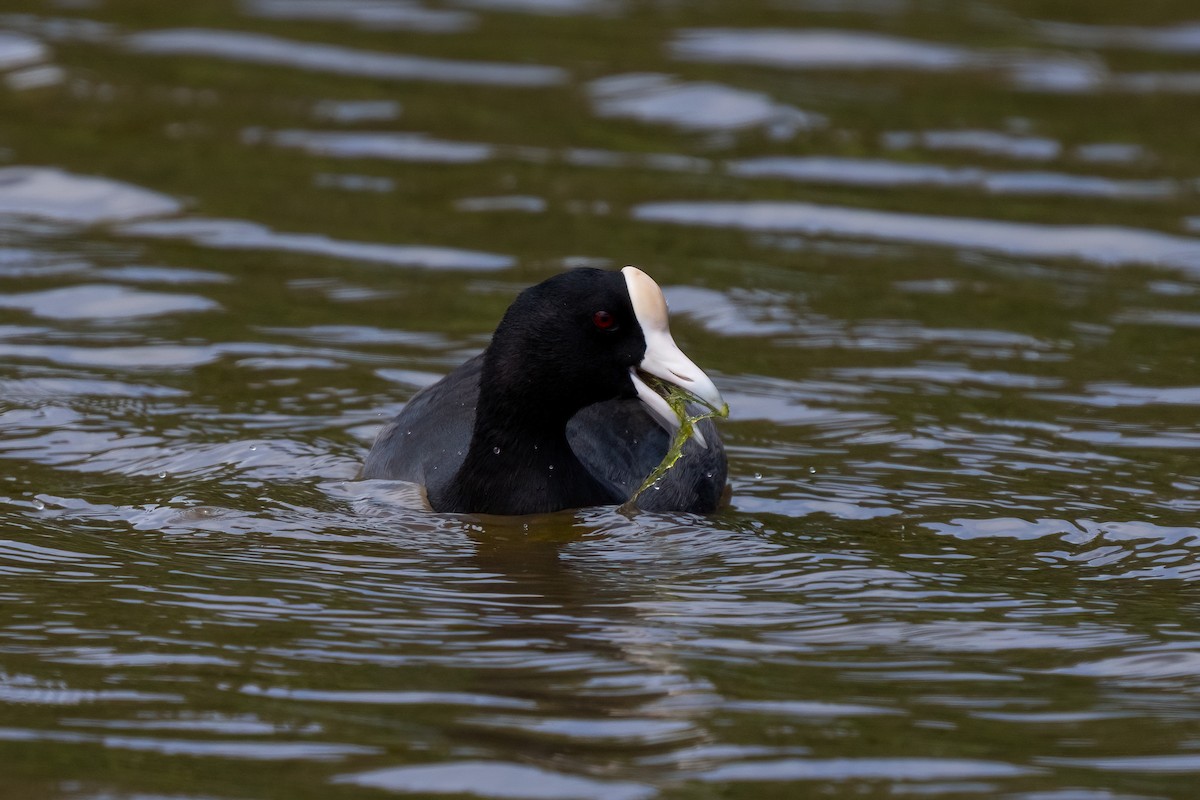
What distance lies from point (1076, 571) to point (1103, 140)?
249 inches

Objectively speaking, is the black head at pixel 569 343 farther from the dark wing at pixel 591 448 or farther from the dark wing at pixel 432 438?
the dark wing at pixel 591 448

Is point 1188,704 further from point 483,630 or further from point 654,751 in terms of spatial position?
point 483,630

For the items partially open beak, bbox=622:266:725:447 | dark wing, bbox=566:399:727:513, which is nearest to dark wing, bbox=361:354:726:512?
dark wing, bbox=566:399:727:513

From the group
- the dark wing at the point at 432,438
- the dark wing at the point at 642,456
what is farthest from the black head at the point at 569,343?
the dark wing at the point at 642,456

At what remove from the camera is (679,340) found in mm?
7789

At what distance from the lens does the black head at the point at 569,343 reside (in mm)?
5391

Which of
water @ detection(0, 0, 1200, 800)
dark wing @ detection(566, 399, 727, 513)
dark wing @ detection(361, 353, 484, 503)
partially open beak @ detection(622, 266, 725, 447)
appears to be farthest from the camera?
dark wing @ detection(361, 353, 484, 503)

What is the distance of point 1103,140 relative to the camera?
428 inches

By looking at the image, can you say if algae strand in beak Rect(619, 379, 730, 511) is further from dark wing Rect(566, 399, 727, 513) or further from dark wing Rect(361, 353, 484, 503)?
dark wing Rect(361, 353, 484, 503)

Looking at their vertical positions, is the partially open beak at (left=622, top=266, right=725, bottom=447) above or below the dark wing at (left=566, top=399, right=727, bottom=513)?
above

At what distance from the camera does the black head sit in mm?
5391

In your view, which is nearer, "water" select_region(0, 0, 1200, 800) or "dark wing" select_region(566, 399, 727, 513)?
"water" select_region(0, 0, 1200, 800)

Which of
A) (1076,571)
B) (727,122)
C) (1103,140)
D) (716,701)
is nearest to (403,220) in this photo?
(727,122)

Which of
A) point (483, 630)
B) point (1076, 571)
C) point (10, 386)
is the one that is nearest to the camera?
point (483, 630)
